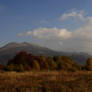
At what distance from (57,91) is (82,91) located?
190 centimetres

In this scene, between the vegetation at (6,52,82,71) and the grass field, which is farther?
the vegetation at (6,52,82,71)

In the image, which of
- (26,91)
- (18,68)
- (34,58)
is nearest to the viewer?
(26,91)

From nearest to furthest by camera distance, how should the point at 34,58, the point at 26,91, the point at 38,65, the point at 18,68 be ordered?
1. the point at 26,91
2. the point at 18,68
3. the point at 38,65
4. the point at 34,58

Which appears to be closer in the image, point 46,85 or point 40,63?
point 46,85

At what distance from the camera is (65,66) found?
52906 mm

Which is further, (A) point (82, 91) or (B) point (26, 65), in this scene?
(B) point (26, 65)

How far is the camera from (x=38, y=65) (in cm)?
5259

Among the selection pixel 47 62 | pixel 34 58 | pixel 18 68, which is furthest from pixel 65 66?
pixel 18 68

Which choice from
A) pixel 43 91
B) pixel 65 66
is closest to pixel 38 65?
pixel 65 66

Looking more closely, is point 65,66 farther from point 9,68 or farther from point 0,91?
point 0,91

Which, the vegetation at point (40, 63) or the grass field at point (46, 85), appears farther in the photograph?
the vegetation at point (40, 63)

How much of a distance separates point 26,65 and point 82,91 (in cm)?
3793

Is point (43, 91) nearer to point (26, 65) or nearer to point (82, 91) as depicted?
point (82, 91)

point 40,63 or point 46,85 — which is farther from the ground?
point 40,63
